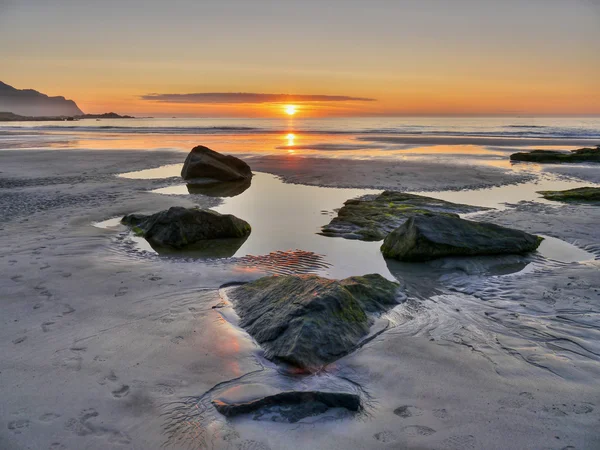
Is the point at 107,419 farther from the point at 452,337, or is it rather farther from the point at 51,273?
the point at 51,273

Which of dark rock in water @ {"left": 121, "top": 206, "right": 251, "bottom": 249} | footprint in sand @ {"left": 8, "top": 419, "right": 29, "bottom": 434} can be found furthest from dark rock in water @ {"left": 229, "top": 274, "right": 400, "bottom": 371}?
dark rock in water @ {"left": 121, "top": 206, "right": 251, "bottom": 249}

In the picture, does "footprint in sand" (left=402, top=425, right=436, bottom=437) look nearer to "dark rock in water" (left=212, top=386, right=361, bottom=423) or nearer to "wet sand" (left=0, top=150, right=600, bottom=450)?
"wet sand" (left=0, top=150, right=600, bottom=450)

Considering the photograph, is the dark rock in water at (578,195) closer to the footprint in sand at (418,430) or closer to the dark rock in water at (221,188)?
the dark rock in water at (221,188)

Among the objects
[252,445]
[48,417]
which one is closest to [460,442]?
[252,445]

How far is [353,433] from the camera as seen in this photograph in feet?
9.98

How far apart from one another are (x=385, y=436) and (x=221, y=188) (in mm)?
12497

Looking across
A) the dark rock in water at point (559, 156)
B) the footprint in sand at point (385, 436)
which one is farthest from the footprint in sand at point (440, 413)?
the dark rock in water at point (559, 156)

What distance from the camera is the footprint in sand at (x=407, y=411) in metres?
3.25

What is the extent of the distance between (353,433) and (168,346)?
6.84 feet

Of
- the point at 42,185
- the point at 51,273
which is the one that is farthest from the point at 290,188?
the point at 51,273

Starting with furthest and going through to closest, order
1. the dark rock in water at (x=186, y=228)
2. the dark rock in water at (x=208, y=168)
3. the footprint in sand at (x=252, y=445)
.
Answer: the dark rock in water at (x=208, y=168)
the dark rock in water at (x=186, y=228)
the footprint in sand at (x=252, y=445)

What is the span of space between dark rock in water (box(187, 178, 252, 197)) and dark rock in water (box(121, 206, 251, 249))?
195 inches

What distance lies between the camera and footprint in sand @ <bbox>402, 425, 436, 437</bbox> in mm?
3031

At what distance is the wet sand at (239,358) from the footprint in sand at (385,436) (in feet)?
0.04
